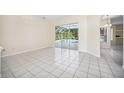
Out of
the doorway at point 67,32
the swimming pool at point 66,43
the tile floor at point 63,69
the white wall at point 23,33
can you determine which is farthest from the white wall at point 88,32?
the white wall at point 23,33

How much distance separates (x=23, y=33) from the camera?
→ 5898 millimetres

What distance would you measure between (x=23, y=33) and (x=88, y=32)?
4148 mm

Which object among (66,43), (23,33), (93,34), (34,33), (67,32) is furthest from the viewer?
(66,43)

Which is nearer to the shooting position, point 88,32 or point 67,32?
point 88,32

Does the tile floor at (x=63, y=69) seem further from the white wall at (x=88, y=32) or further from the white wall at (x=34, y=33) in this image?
the white wall at (x=34, y=33)

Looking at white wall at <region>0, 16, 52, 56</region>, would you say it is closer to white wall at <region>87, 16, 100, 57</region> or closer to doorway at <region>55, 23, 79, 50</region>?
doorway at <region>55, 23, 79, 50</region>

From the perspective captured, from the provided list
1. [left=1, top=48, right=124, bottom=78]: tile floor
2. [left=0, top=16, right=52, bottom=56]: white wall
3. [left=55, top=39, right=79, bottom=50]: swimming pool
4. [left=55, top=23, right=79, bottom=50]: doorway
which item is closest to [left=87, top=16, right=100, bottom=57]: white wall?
[left=1, top=48, right=124, bottom=78]: tile floor

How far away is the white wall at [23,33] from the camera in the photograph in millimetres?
4953

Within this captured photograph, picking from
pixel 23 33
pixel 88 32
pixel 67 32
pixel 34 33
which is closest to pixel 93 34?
pixel 88 32

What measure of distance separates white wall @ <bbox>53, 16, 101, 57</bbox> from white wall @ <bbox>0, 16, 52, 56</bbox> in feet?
6.95

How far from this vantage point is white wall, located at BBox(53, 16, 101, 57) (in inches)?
185

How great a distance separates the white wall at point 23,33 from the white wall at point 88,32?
2117 mm

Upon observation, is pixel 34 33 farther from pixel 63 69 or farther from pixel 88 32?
pixel 63 69
